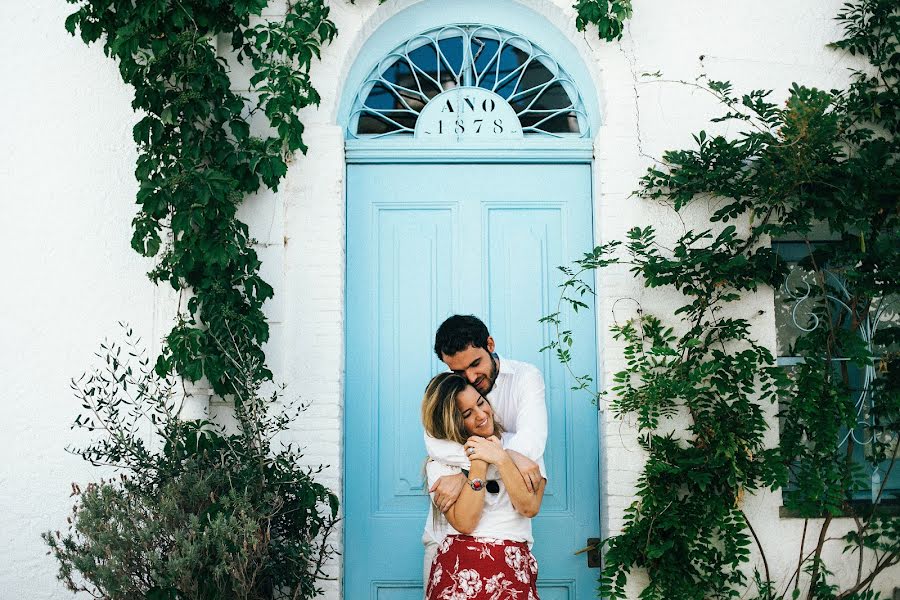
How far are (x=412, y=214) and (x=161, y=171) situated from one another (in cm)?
130

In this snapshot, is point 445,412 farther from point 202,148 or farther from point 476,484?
point 202,148

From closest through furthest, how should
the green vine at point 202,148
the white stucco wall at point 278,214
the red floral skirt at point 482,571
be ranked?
1. the red floral skirt at point 482,571
2. the green vine at point 202,148
3. the white stucco wall at point 278,214

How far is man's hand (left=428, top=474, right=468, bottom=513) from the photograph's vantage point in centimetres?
353

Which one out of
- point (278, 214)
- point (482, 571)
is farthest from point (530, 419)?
point (278, 214)

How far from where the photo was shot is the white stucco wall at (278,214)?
4324 mm

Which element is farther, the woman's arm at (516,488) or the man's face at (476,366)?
the man's face at (476,366)

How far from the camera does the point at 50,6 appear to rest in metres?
4.55

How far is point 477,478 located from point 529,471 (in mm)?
217

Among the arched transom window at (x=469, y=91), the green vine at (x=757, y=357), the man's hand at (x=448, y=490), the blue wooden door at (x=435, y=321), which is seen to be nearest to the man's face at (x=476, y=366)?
the man's hand at (x=448, y=490)

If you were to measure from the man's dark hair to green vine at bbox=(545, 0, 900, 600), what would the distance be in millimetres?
666

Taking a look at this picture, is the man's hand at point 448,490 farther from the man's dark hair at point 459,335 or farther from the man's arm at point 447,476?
the man's dark hair at point 459,335

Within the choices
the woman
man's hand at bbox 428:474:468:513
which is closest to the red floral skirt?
the woman

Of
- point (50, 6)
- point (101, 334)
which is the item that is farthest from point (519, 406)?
point (50, 6)

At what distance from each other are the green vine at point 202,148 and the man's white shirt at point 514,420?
3.46 feet
